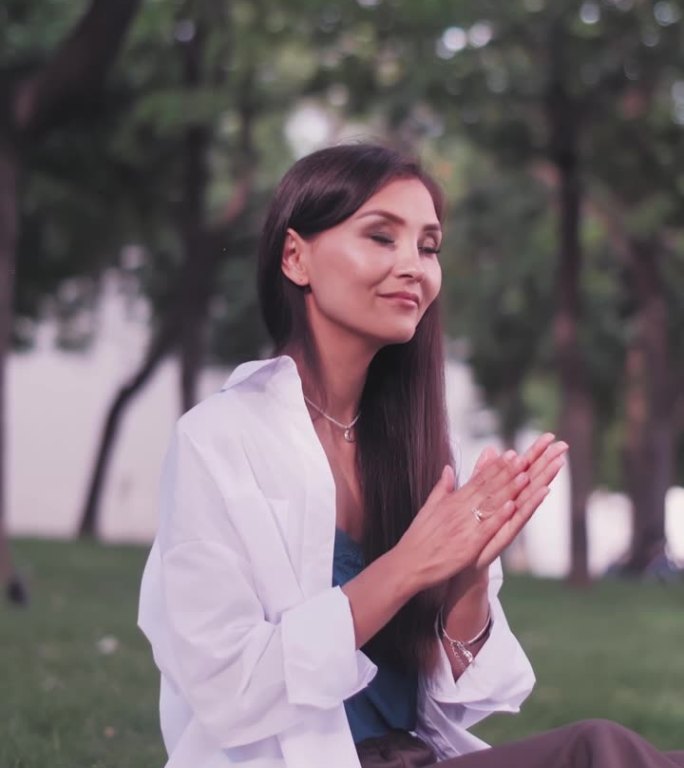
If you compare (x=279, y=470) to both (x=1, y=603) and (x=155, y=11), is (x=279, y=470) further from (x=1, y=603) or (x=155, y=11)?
(x=155, y=11)

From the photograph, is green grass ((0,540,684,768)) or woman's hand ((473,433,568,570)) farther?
green grass ((0,540,684,768))

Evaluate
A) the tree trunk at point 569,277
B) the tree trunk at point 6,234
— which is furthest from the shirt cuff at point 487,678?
the tree trunk at point 569,277

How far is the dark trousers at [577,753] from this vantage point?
248 cm

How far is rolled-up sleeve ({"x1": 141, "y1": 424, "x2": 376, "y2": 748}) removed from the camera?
100 inches

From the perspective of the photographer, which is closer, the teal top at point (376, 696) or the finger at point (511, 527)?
the finger at point (511, 527)

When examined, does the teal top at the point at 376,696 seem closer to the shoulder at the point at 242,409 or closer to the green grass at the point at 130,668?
the shoulder at the point at 242,409

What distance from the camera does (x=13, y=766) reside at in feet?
16.1

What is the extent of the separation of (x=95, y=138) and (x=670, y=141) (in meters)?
7.35

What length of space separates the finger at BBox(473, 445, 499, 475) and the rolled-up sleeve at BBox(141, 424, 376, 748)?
334mm

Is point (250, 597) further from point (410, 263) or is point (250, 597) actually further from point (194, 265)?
point (194, 265)

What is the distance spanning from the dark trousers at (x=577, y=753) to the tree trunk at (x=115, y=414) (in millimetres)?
21446

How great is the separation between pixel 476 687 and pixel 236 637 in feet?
1.87

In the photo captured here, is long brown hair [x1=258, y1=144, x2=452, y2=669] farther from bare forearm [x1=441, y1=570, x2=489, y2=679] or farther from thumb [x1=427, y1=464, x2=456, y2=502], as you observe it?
thumb [x1=427, y1=464, x2=456, y2=502]

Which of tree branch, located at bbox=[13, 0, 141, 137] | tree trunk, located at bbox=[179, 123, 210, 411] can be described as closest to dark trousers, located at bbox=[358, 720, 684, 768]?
tree branch, located at bbox=[13, 0, 141, 137]
